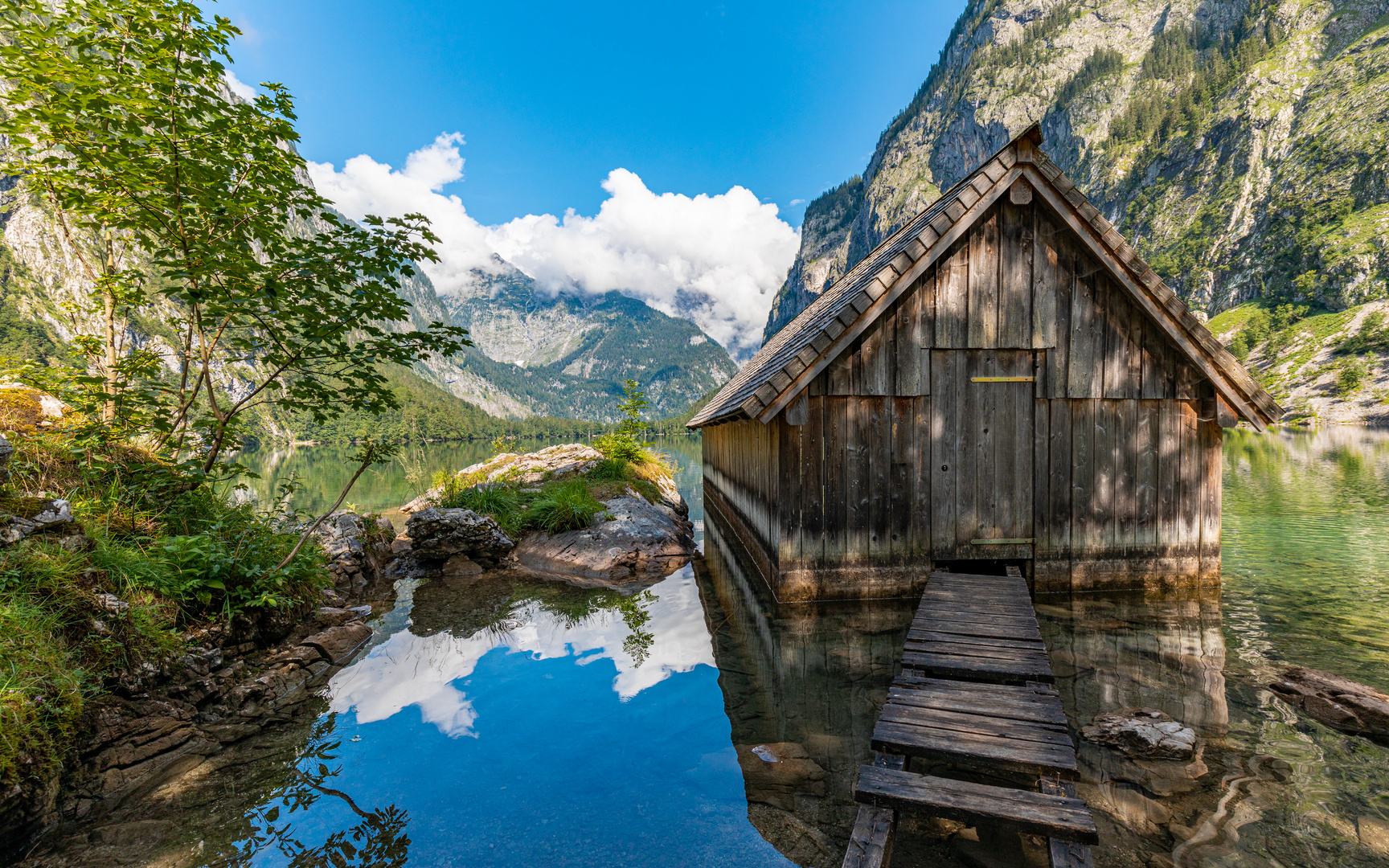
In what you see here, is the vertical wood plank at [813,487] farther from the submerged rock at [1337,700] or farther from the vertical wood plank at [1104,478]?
the submerged rock at [1337,700]

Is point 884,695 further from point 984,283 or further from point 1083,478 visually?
point 984,283

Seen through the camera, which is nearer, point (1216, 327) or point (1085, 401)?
point (1085, 401)

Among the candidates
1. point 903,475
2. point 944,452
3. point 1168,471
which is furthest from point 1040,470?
point 903,475

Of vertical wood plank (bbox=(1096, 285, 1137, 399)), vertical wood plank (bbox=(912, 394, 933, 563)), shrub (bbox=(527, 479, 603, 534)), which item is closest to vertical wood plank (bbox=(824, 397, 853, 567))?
vertical wood plank (bbox=(912, 394, 933, 563))

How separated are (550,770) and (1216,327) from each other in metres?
121

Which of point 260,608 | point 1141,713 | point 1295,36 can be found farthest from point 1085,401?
point 1295,36

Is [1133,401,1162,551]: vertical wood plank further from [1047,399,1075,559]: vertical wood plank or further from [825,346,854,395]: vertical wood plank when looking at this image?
[825,346,854,395]: vertical wood plank

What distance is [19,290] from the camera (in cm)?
9650

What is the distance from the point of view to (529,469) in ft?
51.0

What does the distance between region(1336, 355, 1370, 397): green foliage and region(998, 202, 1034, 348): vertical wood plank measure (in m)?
85.6

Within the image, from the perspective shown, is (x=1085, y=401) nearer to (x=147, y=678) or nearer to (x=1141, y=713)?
(x=1141, y=713)

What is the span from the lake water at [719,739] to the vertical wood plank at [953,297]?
3994 mm

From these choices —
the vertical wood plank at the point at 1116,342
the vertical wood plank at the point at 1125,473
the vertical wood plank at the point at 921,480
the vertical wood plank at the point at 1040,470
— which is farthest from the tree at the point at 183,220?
the vertical wood plank at the point at 1125,473

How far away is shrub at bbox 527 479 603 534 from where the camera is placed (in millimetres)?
11820
